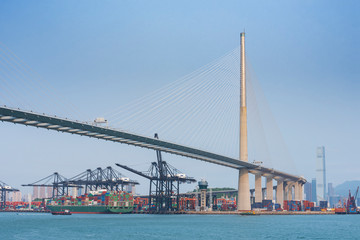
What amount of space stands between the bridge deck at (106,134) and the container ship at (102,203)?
192 feet

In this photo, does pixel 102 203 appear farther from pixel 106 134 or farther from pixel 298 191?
pixel 106 134

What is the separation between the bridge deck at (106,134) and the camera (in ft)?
172

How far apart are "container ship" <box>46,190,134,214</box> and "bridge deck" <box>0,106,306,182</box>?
58453 millimetres

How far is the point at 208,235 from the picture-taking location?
155ft

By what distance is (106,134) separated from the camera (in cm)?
6425

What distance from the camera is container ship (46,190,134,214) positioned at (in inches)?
5477

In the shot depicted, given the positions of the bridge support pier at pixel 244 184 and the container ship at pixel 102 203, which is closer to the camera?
the bridge support pier at pixel 244 184

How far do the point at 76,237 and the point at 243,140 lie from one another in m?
49.0

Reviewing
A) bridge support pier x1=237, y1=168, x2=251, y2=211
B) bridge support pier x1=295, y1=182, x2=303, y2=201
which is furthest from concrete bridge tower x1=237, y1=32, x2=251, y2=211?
bridge support pier x1=295, y1=182, x2=303, y2=201

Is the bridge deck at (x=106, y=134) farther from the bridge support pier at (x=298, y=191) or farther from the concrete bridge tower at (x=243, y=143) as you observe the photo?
the bridge support pier at (x=298, y=191)

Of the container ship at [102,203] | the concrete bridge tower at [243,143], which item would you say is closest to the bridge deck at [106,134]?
the concrete bridge tower at [243,143]

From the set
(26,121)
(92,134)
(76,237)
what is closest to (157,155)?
(92,134)

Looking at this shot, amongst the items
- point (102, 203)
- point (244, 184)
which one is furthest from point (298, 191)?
point (102, 203)

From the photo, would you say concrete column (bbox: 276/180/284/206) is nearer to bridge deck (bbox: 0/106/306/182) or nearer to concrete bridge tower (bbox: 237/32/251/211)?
concrete bridge tower (bbox: 237/32/251/211)
